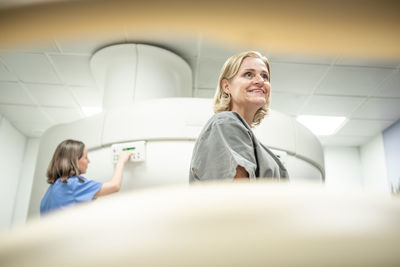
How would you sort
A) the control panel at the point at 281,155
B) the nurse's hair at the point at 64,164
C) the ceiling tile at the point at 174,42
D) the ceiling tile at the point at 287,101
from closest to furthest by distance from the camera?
the nurse's hair at the point at 64,164 < the control panel at the point at 281,155 < the ceiling tile at the point at 174,42 < the ceiling tile at the point at 287,101

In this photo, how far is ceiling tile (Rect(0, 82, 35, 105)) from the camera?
369 centimetres

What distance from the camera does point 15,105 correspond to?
13.6 ft

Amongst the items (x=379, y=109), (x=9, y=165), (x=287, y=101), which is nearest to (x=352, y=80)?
(x=287, y=101)

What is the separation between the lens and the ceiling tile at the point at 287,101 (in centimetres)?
388

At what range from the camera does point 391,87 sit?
372 cm

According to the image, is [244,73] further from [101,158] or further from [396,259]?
[101,158]

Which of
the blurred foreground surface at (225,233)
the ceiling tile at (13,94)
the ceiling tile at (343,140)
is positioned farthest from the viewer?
the ceiling tile at (343,140)

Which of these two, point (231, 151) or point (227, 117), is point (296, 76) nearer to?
point (227, 117)

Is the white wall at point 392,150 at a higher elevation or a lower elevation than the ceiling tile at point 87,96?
lower

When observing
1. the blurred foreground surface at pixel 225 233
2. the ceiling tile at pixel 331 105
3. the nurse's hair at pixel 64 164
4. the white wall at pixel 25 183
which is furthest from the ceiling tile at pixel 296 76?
the white wall at pixel 25 183

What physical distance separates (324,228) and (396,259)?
3cm

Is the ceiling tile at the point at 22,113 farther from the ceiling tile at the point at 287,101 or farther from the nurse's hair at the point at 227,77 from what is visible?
the nurse's hair at the point at 227,77

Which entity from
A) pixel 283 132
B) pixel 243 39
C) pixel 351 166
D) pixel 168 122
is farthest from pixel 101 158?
pixel 351 166

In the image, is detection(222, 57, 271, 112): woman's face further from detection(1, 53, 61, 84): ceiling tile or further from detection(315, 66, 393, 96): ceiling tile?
detection(1, 53, 61, 84): ceiling tile
